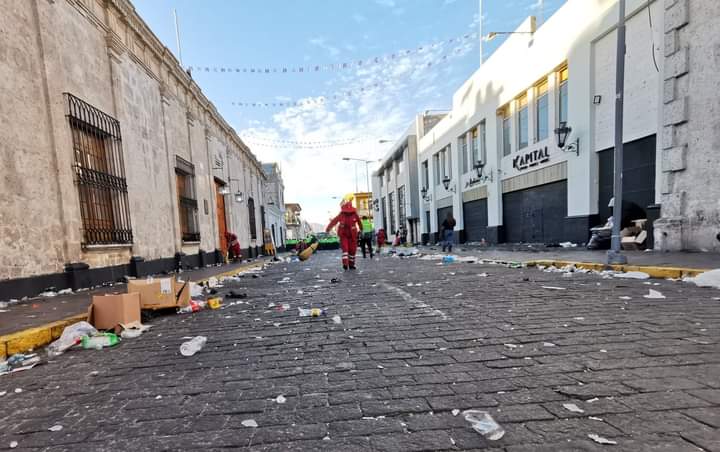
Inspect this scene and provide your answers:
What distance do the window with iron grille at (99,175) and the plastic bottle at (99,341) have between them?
175 inches

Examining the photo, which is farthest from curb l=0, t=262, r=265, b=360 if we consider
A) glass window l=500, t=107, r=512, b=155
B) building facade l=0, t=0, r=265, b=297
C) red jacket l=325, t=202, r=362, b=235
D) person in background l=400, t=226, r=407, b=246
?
person in background l=400, t=226, r=407, b=246

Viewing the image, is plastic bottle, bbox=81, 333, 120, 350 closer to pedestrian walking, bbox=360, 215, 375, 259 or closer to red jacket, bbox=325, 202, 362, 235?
red jacket, bbox=325, 202, 362, 235

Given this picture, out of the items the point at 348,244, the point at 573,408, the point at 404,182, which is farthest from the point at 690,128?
the point at 404,182

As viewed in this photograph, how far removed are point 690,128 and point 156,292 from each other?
11.6 m

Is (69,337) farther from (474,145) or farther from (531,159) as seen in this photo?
(474,145)

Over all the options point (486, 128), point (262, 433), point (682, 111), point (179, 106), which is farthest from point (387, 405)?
point (486, 128)

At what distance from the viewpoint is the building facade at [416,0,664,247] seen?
9.05 meters

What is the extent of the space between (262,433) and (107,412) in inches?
40.6

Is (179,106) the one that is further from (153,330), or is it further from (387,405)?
(387,405)

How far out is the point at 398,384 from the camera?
1.96 metres

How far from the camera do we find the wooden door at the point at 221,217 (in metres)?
14.6

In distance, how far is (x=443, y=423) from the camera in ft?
5.08

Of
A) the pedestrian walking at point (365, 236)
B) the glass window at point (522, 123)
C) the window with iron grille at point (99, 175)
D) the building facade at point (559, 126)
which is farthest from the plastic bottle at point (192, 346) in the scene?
the glass window at point (522, 123)

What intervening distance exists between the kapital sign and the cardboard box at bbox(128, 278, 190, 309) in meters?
13.9
